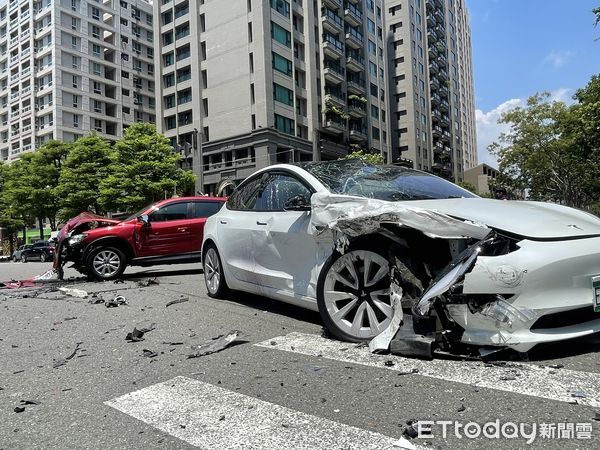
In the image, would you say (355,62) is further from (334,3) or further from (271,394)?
(271,394)

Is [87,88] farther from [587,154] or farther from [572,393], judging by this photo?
[572,393]

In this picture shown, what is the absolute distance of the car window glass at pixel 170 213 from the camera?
1008 centimetres

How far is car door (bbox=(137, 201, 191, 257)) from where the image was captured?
9944 mm

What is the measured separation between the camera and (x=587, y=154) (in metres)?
22.5

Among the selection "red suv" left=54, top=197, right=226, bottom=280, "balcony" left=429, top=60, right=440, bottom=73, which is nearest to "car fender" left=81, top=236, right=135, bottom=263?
"red suv" left=54, top=197, right=226, bottom=280

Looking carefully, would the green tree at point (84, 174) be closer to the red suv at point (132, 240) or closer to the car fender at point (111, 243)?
the red suv at point (132, 240)

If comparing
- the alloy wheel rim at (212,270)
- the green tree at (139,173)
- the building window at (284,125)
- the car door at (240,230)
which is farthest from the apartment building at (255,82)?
the car door at (240,230)

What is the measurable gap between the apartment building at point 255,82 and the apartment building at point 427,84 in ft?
49.6

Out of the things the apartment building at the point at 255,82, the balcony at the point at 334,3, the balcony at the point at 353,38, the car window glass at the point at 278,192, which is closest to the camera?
the car window glass at the point at 278,192

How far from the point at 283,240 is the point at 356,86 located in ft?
173

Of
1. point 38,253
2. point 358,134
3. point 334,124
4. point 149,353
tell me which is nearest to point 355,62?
point 358,134

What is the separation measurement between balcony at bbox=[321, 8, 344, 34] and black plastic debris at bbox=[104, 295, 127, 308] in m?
47.2

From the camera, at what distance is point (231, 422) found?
2.61 metres

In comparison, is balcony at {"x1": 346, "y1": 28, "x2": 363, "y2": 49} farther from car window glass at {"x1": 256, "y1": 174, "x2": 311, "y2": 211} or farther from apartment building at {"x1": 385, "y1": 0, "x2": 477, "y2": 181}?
car window glass at {"x1": 256, "y1": 174, "x2": 311, "y2": 211}
